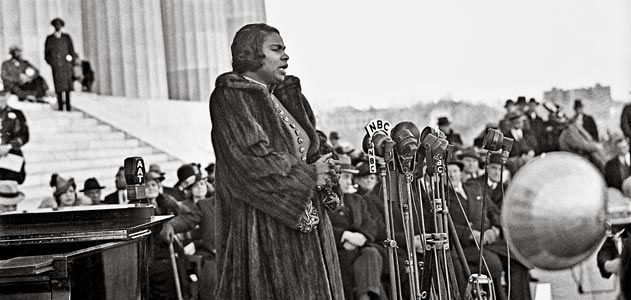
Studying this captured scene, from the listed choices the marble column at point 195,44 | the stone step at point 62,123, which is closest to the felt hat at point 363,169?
the marble column at point 195,44

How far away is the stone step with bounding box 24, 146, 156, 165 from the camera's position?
32.3 feet

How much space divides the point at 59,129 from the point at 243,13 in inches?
133

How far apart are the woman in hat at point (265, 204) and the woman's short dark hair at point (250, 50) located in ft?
0.11

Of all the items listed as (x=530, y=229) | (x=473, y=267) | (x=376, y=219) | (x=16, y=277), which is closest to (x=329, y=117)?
(x=376, y=219)

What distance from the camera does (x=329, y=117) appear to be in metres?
8.12

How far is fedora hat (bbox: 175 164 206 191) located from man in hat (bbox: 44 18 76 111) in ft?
15.1

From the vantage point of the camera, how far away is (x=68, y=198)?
8.59m

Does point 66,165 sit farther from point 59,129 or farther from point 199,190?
point 199,190

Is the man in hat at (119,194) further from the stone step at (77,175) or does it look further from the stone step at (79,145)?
the stone step at (79,145)

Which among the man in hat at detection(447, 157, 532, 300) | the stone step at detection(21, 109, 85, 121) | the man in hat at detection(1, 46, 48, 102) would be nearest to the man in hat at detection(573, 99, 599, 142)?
the man in hat at detection(447, 157, 532, 300)

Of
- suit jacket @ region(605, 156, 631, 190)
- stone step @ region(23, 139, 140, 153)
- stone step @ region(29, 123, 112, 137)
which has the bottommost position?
suit jacket @ region(605, 156, 631, 190)

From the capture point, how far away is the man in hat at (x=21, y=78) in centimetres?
1155

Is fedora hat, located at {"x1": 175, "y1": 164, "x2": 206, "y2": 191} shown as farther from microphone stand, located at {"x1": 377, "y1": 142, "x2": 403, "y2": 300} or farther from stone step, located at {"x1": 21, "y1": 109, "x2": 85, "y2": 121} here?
microphone stand, located at {"x1": 377, "y1": 142, "x2": 403, "y2": 300}

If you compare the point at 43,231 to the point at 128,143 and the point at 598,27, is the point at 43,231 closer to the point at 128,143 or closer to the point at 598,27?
the point at 598,27
